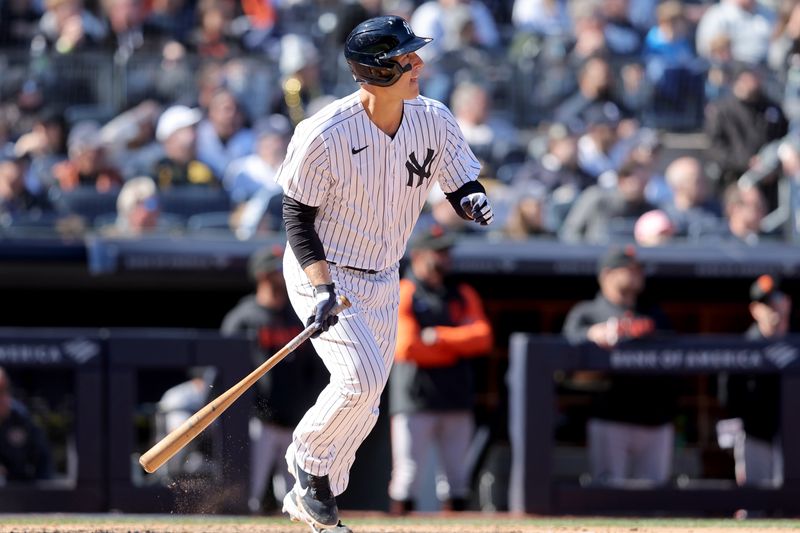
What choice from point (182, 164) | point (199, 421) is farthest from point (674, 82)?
point (199, 421)

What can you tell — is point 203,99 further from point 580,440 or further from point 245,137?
point 580,440

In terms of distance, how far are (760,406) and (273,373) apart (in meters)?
2.77

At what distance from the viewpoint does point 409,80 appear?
4.93 m

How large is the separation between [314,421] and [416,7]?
7.06 metres

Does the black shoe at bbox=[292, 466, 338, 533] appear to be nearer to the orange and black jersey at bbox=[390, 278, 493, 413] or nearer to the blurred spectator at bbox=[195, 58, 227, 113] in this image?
the orange and black jersey at bbox=[390, 278, 493, 413]

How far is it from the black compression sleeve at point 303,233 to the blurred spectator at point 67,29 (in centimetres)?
602

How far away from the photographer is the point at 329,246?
5.07 meters

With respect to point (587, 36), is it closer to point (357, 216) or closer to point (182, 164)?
point (182, 164)

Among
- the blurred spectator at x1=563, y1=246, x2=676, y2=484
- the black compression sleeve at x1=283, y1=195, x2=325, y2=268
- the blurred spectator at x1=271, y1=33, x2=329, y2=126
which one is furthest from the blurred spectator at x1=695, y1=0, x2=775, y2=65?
the black compression sleeve at x1=283, y1=195, x2=325, y2=268

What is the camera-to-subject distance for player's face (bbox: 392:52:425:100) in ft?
16.1

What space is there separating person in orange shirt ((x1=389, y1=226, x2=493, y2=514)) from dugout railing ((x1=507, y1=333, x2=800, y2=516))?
0.95 feet

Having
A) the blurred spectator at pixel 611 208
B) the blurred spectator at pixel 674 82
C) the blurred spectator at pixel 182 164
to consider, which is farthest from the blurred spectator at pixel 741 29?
the blurred spectator at pixel 182 164

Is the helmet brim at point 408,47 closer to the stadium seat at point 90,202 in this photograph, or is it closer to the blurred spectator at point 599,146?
the stadium seat at point 90,202

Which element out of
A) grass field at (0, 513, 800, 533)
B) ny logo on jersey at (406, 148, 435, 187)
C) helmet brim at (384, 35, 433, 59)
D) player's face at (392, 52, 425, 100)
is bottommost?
grass field at (0, 513, 800, 533)
